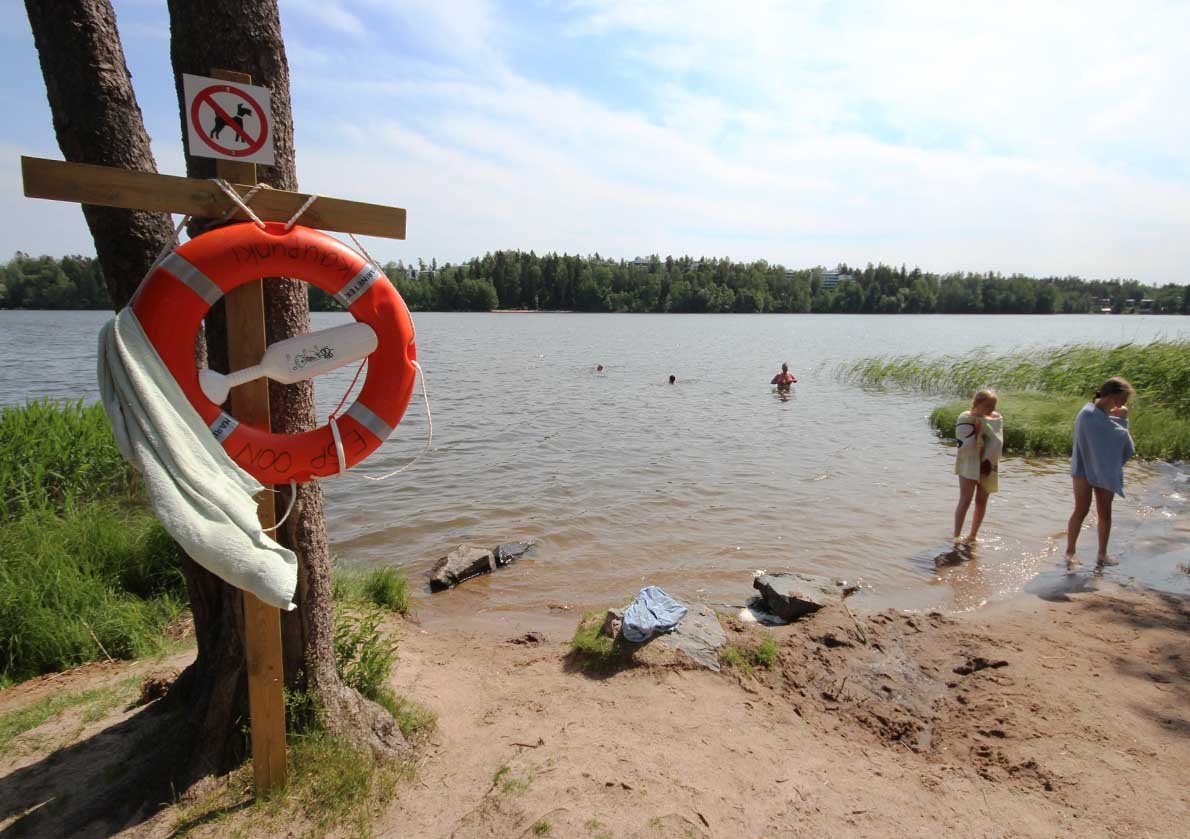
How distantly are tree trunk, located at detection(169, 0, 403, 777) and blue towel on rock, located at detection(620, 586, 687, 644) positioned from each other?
58.3 inches

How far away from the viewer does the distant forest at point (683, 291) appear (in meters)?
68.9

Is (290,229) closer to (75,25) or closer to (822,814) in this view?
(75,25)

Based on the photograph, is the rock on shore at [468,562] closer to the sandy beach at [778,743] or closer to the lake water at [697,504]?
the lake water at [697,504]

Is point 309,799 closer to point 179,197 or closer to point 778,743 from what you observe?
point 778,743

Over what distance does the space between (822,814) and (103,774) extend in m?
2.81

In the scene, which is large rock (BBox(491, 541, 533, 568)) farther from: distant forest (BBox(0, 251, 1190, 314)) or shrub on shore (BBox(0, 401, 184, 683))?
distant forest (BBox(0, 251, 1190, 314))

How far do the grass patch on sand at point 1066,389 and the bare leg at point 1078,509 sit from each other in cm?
505

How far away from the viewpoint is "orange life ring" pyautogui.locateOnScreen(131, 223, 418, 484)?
6.88 feet

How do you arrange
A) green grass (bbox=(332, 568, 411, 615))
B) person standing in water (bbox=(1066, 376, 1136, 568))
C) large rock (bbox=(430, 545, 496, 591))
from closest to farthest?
green grass (bbox=(332, 568, 411, 615)) < person standing in water (bbox=(1066, 376, 1136, 568)) < large rock (bbox=(430, 545, 496, 591))

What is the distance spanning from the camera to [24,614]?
11.8ft

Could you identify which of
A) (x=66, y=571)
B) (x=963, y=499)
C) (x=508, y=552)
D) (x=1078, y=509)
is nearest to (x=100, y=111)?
(x=66, y=571)

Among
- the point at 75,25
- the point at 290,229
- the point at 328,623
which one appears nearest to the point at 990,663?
the point at 328,623

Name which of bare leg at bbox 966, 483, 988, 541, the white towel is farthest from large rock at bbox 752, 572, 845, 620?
the white towel

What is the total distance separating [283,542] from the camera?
253cm
